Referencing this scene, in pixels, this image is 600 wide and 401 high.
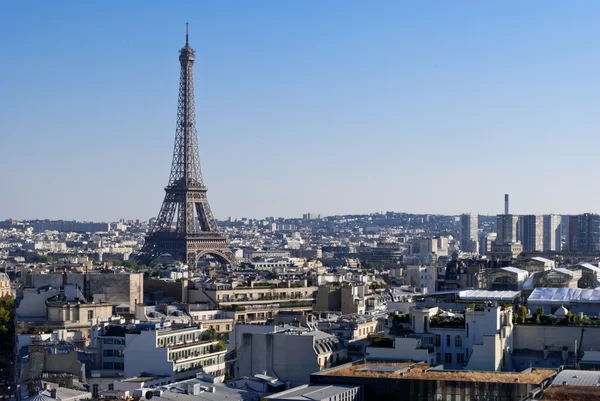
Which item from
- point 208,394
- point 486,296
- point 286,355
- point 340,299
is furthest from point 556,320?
point 340,299

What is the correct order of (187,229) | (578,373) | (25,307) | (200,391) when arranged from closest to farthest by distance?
(578,373)
(200,391)
(25,307)
(187,229)

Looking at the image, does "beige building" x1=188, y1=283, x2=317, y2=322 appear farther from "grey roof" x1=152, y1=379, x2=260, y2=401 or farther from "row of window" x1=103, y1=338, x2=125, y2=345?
"grey roof" x1=152, y1=379, x2=260, y2=401

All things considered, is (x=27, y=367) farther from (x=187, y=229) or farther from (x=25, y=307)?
(x=187, y=229)

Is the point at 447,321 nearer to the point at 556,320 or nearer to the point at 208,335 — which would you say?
the point at 556,320

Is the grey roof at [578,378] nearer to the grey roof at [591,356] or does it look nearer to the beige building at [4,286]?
the grey roof at [591,356]

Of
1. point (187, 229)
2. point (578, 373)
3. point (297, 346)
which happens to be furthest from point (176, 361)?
point (187, 229)

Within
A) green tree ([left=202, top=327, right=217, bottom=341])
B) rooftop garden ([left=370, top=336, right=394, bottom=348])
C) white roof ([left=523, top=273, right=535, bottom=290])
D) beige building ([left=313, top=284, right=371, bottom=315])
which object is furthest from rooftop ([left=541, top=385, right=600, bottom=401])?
beige building ([left=313, top=284, right=371, bottom=315])
